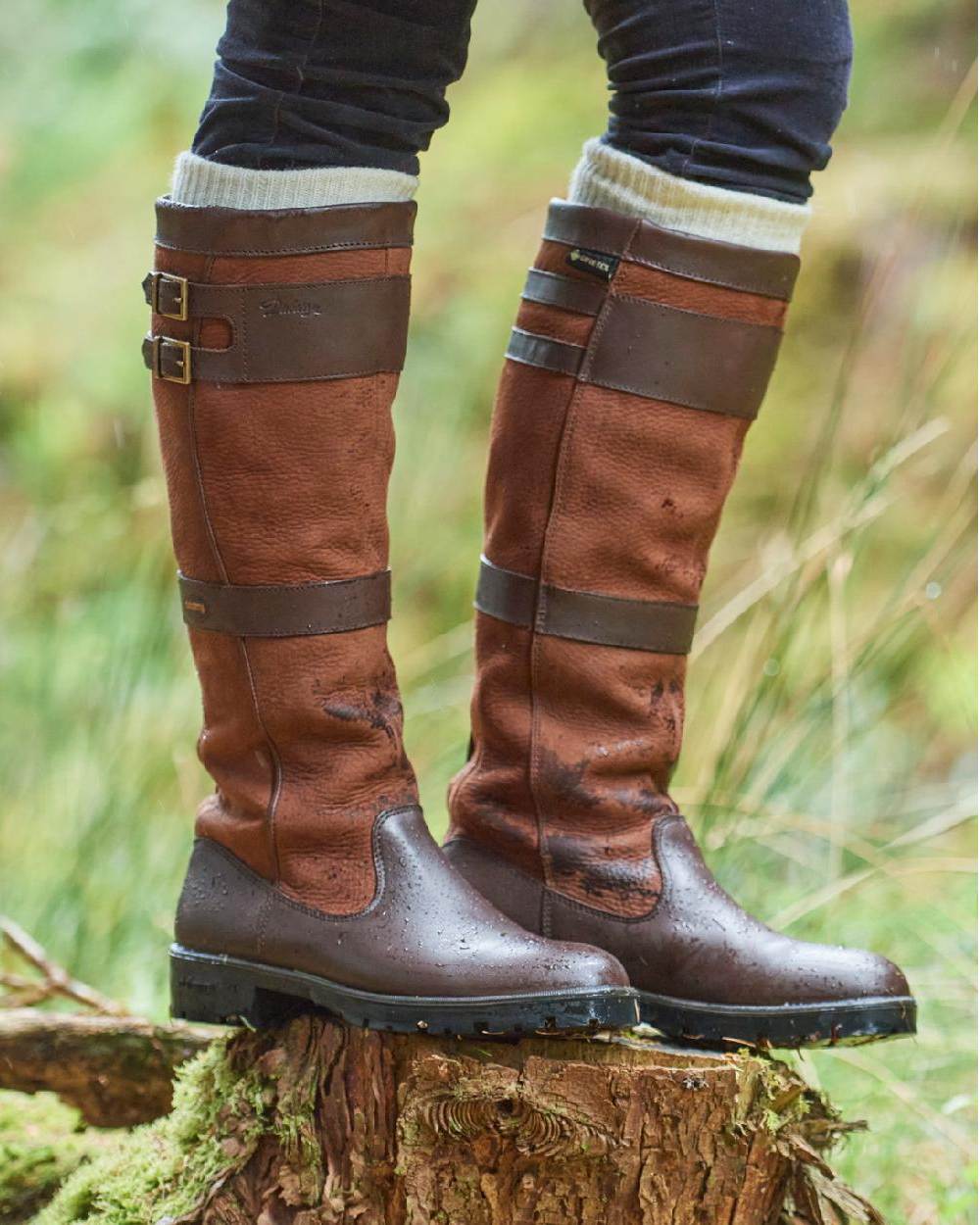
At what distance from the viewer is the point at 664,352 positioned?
1.34 m

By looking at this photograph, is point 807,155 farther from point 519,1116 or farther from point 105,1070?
point 105,1070

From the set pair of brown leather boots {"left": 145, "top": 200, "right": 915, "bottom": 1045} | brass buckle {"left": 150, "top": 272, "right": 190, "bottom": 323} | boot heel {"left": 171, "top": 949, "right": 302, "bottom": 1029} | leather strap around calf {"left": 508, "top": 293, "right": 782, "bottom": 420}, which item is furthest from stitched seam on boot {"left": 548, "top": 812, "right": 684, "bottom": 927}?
brass buckle {"left": 150, "top": 272, "right": 190, "bottom": 323}

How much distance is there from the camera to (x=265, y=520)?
1.26 meters

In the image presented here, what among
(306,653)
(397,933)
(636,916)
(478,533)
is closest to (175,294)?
(306,653)

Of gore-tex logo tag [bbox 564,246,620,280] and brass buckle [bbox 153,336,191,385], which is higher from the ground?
gore-tex logo tag [bbox 564,246,620,280]

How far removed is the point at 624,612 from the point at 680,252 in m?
0.33

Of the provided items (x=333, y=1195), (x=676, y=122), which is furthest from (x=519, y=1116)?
(x=676, y=122)

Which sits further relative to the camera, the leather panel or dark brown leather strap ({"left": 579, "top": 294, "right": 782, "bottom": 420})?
dark brown leather strap ({"left": 579, "top": 294, "right": 782, "bottom": 420})

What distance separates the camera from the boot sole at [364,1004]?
3.91 feet

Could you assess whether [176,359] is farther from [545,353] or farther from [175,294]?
[545,353]

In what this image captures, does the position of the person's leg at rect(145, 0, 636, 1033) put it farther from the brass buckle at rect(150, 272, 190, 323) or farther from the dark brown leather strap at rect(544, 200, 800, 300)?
the dark brown leather strap at rect(544, 200, 800, 300)

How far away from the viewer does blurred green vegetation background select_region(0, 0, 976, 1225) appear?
6.46 ft

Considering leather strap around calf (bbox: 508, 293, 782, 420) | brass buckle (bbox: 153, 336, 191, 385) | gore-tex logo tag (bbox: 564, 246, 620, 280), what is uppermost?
gore-tex logo tag (bbox: 564, 246, 620, 280)

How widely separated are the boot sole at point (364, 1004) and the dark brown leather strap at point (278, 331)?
1.72 feet
